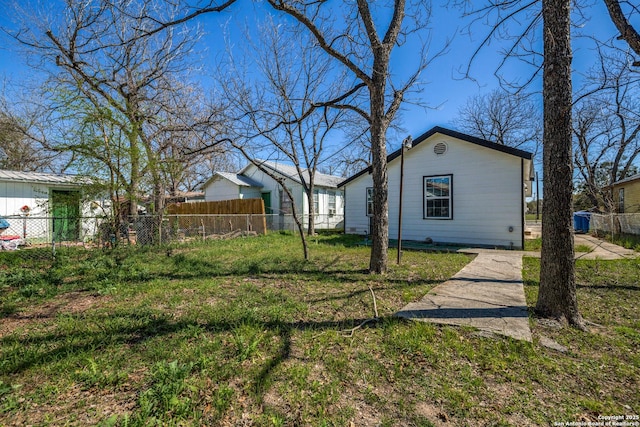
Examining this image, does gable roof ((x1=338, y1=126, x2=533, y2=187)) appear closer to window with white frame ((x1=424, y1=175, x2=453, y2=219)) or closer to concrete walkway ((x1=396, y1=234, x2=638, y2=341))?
window with white frame ((x1=424, y1=175, x2=453, y2=219))

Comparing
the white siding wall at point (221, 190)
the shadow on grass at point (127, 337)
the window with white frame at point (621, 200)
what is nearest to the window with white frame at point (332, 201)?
the white siding wall at point (221, 190)

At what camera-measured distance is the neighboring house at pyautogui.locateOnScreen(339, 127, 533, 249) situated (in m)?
8.70

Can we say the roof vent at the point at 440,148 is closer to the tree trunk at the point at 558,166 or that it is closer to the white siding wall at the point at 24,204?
the tree trunk at the point at 558,166

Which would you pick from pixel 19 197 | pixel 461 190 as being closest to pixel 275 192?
pixel 19 197

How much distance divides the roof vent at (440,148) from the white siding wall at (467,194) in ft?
0.36

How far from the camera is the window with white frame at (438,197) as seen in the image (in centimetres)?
978

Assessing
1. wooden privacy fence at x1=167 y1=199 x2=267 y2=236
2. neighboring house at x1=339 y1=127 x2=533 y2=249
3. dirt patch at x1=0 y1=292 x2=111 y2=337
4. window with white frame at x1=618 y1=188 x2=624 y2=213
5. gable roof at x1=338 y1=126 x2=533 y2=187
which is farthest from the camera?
window with white frame at x1=618 y1=188 x2=624 y2=213

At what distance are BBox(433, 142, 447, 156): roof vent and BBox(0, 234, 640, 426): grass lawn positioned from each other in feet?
20.5

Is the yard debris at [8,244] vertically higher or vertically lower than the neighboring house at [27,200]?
lower

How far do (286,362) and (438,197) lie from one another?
357 inches

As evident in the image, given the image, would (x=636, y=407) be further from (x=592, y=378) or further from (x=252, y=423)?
(x=252, y=423)

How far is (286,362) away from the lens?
2.43 meters

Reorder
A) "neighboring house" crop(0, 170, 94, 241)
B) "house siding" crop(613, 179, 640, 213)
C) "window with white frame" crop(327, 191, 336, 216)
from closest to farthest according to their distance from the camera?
"neighboring house" crop(0, 170, 94, 241) → "house siding" crop(613, 179, 640, 213) → "window with white frame" crop(327, 191, 336, 216)

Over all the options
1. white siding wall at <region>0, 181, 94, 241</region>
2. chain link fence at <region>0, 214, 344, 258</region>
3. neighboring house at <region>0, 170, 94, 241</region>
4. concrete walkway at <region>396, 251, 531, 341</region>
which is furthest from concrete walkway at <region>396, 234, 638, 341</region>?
white siding wall at <region>0, 181, 94, 241</region>
